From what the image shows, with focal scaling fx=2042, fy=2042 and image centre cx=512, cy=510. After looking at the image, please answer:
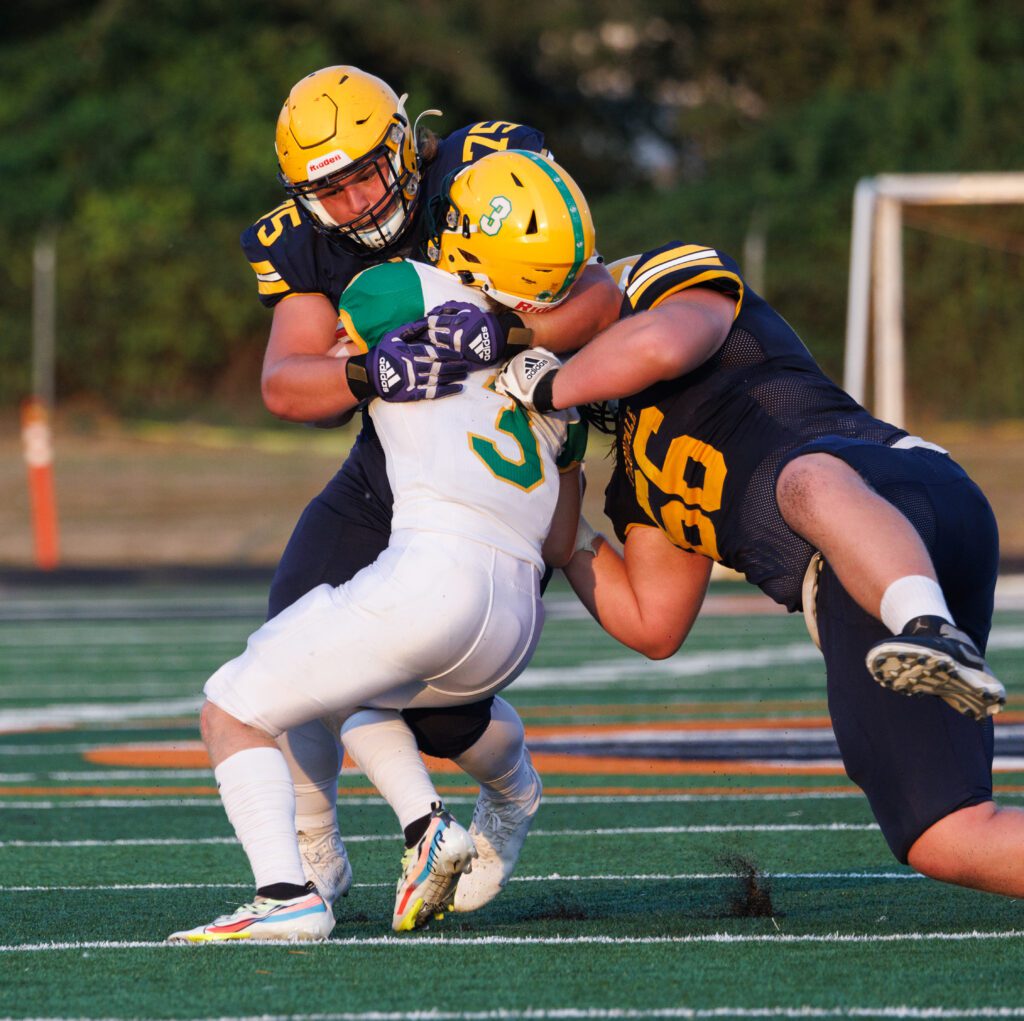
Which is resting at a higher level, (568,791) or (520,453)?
(520,453)

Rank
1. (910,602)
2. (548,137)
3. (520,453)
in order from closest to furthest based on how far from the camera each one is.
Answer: (910,602) → (520,453) → (548,137)

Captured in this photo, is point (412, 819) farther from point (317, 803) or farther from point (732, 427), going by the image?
point (732, 427)

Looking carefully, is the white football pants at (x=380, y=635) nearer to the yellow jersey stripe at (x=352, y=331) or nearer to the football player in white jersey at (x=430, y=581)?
the football player in white jersey at (x=430, y=581)

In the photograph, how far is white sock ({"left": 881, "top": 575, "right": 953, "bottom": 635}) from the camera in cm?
369

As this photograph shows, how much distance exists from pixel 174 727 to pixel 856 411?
4599 mm

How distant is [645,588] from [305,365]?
0.91 meters

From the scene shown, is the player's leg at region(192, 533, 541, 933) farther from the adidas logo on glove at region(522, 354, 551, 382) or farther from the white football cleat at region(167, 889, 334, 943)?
the adidas logo on glove at region(522, 354, 551, 382)

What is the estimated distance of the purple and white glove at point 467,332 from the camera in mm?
3963

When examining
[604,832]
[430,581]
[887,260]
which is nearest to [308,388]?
[430,581]

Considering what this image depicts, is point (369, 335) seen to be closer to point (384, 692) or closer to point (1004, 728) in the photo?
point (384, 692)

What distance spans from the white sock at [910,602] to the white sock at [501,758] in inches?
39.5

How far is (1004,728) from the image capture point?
25.4ft

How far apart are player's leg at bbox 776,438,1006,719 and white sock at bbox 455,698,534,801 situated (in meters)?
0.82

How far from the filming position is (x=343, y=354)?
14.1 feet
